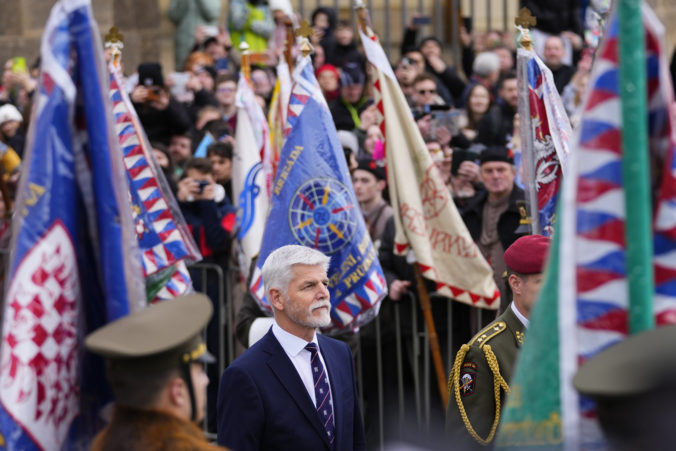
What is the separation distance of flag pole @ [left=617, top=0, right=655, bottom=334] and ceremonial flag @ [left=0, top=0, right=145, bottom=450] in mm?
1373

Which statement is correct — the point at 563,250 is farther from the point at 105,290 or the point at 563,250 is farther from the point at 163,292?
the point at 163,292

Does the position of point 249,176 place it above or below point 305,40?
below

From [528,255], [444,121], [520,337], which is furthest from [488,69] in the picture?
[520,337]

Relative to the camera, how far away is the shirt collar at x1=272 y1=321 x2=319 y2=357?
16.3ft

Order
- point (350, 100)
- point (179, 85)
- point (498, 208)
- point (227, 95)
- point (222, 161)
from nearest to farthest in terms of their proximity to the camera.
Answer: point (498, 208)
point (222, 161)
point (350, 100)
point (227, 95)
point (179, 85)

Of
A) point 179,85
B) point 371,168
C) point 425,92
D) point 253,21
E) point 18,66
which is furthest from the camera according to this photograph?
point 253,21

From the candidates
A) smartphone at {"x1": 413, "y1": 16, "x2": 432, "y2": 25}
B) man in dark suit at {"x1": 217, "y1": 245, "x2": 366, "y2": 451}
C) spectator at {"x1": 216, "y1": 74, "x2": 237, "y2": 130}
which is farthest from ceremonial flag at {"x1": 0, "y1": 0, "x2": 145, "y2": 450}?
smartphone at {"x1": 413, "y1": 16, "x2": 432, "y2": 25}

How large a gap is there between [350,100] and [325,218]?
4.20 meters

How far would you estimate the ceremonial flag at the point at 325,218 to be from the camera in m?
6.94

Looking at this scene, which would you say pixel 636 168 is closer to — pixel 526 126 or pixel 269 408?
pixel 269 408

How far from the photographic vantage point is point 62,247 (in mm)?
3346

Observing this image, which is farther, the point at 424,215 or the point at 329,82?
the point at 329,82

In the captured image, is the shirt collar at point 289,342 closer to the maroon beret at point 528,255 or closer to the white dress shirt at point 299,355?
the white dress shirt at point 299,355

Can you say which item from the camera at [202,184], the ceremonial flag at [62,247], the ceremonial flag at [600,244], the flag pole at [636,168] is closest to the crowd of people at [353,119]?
the camera at [202,184]
